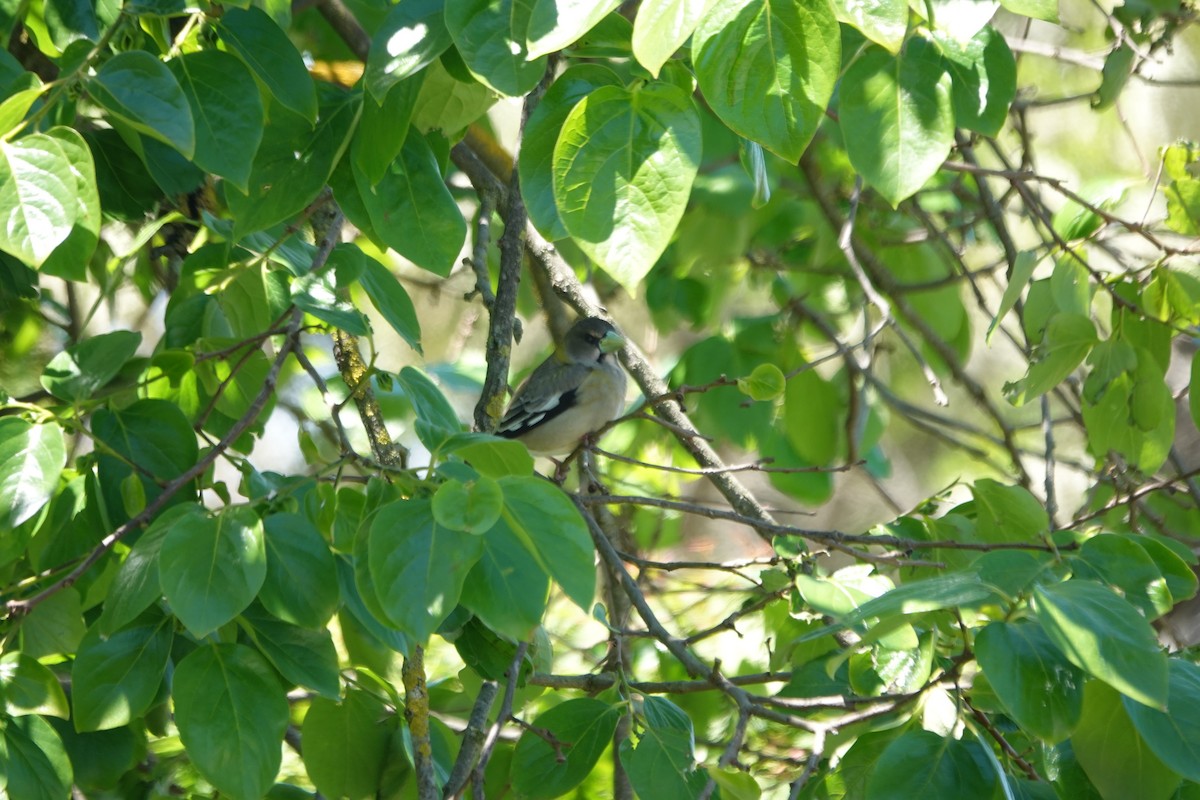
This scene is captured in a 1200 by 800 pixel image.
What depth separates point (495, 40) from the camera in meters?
1.69

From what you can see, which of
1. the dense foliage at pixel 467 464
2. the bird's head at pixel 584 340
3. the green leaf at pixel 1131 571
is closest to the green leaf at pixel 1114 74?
the dense foliage at pixel 467 464

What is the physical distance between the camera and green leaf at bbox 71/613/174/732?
1872 millimetres

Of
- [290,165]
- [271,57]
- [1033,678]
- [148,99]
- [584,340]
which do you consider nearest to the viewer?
[1033,678]

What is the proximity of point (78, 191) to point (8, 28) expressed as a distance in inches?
31.5

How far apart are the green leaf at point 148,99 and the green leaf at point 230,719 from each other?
82 centimetres

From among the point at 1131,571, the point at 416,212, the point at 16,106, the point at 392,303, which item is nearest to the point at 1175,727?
the point at 1131,571

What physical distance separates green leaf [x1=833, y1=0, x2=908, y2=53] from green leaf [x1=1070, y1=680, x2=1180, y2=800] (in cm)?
97

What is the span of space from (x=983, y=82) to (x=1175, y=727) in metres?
1.14

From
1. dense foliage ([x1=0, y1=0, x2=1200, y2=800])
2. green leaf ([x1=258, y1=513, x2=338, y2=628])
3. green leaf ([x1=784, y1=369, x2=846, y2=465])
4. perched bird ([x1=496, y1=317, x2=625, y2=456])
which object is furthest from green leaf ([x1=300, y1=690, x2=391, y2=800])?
perched bird ([x1=496, y1=317, x2=625, y2=456])

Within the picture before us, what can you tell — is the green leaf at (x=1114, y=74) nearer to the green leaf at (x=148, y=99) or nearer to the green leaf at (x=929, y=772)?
the green leaf at (x=929, y=772)

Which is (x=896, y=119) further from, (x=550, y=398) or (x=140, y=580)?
(x=550, y=398)

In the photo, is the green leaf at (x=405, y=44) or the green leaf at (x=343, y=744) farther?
the green leaf at (x=343, y=744)

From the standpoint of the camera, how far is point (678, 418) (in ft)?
11.4

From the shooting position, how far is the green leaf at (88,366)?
216 centimetres
